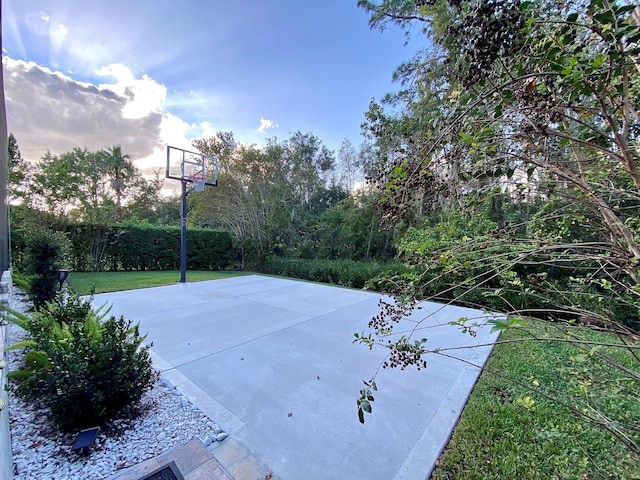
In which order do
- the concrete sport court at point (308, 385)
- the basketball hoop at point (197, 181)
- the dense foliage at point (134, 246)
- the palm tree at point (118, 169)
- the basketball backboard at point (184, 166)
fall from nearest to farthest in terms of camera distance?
the concrete sport court at point (308, 385)
the basketball backboard at point (184, 166)
the basketball hoop at point (197, 181)
the dense foliage at point (134, 246)
the palm tree at point (118, 169)

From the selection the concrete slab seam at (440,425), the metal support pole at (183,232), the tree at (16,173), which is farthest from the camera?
the tree at (16,173)

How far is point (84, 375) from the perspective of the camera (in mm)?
1838

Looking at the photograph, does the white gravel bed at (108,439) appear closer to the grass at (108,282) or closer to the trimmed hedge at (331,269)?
the grass at (108,282)

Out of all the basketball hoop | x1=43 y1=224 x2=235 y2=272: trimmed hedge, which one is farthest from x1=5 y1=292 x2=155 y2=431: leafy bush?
x1=43 y1=224 x2=235 y2=272: trimmed hedge

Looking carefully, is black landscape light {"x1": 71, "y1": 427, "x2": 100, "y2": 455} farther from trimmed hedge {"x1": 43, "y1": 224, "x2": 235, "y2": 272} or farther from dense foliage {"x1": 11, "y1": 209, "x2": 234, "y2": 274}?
trimmed hedge {"x1": 43, "y1": 224, "x2": 235, "y2": 272}

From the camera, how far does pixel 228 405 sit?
224cm

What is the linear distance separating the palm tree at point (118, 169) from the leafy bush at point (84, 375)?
16.3m

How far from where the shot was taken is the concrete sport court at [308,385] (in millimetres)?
1768

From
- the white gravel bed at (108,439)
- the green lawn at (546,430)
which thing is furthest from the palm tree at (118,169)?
the green lawn at (546,430)

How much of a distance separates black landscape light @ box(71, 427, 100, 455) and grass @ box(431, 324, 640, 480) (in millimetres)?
2093

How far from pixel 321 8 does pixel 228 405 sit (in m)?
6.79

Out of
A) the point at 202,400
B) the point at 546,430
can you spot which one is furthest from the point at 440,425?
the point at 202,400

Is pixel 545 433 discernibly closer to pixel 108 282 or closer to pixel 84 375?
pixel 84 375

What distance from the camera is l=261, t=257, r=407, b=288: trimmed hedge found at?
8.17 meters
